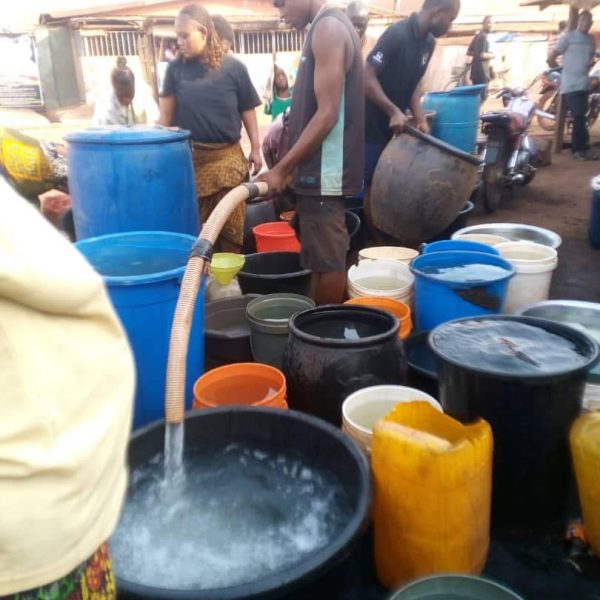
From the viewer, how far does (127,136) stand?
126 inches

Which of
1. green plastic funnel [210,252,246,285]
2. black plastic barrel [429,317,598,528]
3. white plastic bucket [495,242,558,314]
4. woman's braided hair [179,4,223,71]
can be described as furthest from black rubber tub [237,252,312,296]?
black plastic barrel [429,317,598,528]

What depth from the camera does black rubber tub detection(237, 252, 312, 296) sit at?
361cm

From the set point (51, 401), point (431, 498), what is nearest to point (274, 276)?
point (431, 498)

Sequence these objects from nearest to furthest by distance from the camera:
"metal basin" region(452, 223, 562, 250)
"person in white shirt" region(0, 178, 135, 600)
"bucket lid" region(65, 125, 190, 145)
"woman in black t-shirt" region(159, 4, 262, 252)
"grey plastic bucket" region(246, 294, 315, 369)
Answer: "person in white shirt" region(0, 178, 135, 600) < "grey plastic bucket" region(246, 294, 315, 369) < "bucket lid" region(65, 125, 190, 145) < "woman in black t-shirt" region(159, 4, 262, 252) < "metal basin" region(452, 223, 562, 250)

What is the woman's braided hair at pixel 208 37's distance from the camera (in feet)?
12.5

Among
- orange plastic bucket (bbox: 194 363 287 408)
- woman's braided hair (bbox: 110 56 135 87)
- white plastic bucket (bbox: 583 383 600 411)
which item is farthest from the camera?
woman's braided hair (bbox: 110 56 135 87)

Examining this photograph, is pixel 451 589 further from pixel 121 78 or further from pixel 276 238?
pixel 121 78

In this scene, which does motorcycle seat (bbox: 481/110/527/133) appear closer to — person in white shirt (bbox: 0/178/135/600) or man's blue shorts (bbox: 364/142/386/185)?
man's blue shorts (bbox: 364/142/386/185)

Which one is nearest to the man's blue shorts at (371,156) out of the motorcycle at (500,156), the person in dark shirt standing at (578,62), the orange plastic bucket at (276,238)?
the orange plastic bucket at (276,238)

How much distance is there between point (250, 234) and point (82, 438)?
3.96m

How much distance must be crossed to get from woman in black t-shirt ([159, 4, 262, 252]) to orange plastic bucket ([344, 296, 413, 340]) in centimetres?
157

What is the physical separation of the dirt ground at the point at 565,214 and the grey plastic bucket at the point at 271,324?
2.14 m

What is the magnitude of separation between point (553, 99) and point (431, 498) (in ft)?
42.9

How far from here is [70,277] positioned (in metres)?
0.78
